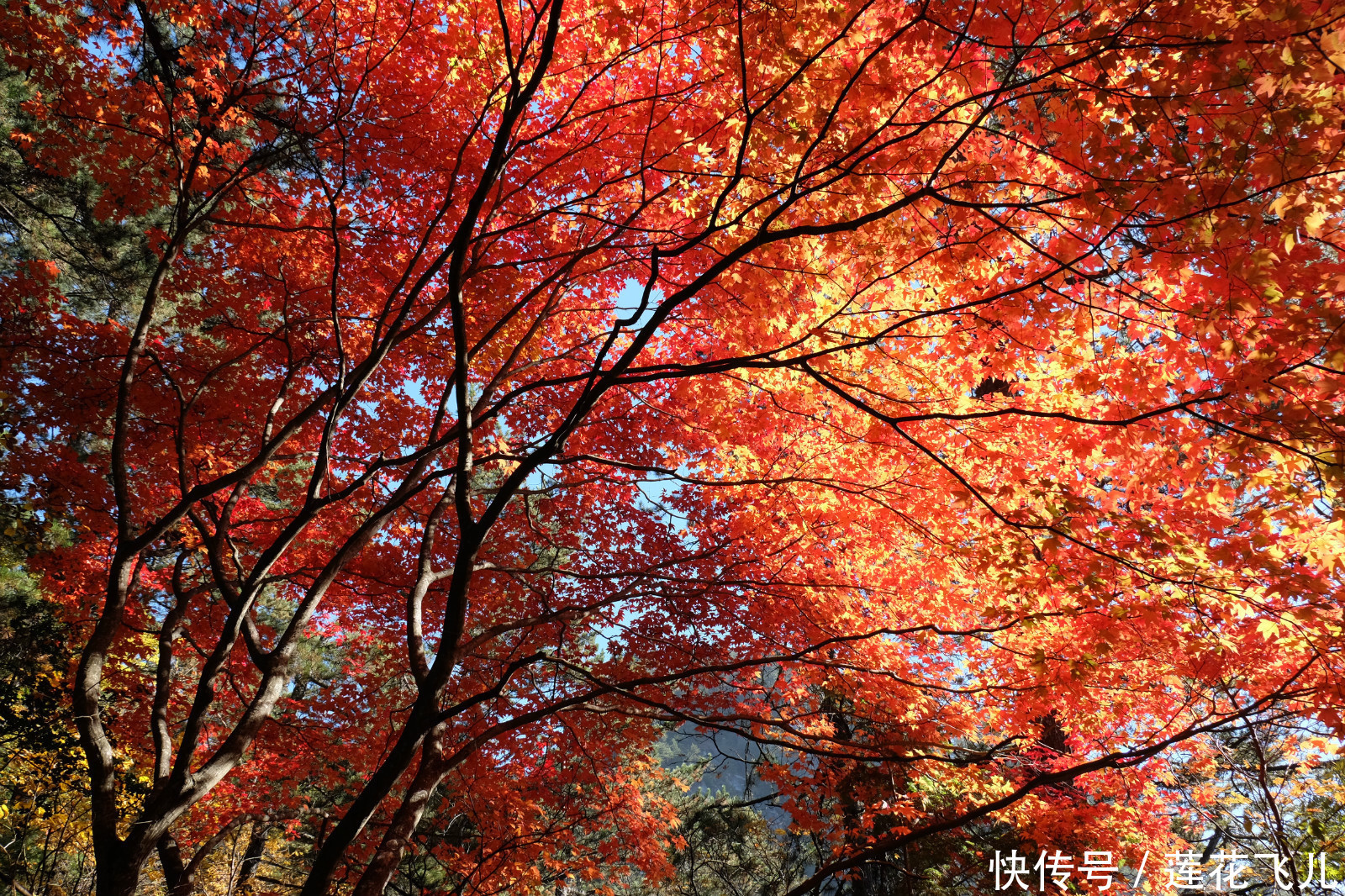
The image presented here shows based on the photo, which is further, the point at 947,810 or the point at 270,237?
the point at 947,810

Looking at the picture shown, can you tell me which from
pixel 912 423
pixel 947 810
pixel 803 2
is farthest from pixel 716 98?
pixel 947 810

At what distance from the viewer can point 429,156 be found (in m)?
6.50

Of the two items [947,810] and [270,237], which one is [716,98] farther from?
[947,810]

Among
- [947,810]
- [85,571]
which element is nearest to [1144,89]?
[947,810]

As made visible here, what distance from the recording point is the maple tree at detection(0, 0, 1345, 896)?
3.10 metres

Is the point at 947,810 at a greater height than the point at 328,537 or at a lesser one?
lesser

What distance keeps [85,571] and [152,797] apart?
22.9 ft

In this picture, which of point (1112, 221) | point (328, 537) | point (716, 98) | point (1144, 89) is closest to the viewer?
point (1112, 221)

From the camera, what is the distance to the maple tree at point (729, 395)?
3.10 m

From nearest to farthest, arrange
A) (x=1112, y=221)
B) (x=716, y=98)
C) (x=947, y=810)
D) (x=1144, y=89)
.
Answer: (x=1112, y=221)
(x=1144, y=89)
(x=716, y=98)
(x=947, y=810)

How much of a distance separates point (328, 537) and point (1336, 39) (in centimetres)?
914

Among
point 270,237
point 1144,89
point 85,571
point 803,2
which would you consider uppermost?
point 270,237

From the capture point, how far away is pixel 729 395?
6.80 meters

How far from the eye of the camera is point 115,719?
31.4ft
